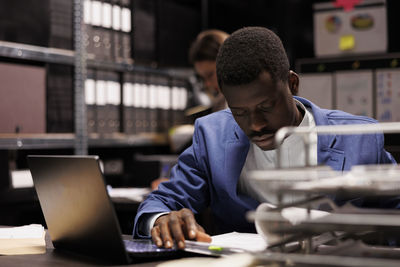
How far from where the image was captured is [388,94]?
10.7ft

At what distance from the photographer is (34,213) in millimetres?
2643

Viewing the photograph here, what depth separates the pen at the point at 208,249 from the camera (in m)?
0.92

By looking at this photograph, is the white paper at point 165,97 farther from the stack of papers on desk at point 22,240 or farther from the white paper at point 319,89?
the stack of papers on desk at point 22,240

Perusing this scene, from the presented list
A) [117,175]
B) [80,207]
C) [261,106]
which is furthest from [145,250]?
[117,175]

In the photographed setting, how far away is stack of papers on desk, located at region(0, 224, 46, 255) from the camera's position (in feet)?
3.59

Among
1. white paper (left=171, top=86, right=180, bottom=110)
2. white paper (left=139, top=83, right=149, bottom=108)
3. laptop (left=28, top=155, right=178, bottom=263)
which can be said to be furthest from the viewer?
white paper (left=171, top=86, right=180, bottom=110)

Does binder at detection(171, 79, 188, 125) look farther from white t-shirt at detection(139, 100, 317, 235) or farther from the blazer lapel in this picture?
the blazer lapel

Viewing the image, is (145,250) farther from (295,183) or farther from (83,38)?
(83,38)

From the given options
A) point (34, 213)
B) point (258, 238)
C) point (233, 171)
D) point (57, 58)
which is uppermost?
point (57, 58)

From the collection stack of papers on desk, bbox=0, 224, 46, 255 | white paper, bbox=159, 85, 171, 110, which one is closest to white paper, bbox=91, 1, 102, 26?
white paper, bbox=159, 85, 171, 110

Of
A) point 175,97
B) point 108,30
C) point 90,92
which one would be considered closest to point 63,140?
point 90,92

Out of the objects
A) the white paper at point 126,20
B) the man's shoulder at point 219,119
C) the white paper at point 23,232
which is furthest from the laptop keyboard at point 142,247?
the white paper at point 126,20

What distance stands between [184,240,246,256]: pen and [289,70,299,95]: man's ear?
1.41 ft

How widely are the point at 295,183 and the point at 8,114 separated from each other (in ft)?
6.89
